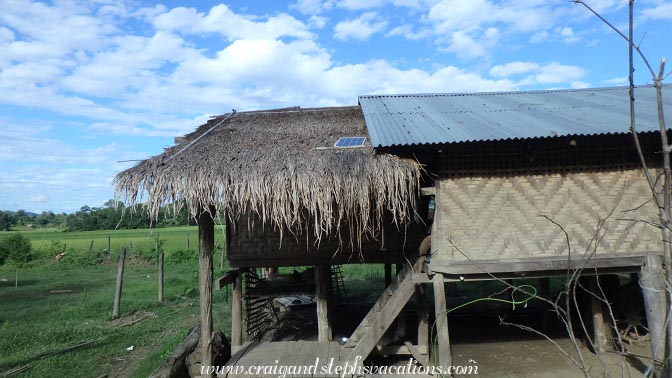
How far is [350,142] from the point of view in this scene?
561 centimetres

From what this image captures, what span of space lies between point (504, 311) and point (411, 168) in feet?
17.2

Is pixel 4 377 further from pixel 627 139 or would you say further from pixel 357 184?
pixel 627 139

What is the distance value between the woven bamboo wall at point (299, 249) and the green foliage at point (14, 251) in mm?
16784

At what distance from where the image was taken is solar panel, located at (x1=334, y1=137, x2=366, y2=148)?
5.47m

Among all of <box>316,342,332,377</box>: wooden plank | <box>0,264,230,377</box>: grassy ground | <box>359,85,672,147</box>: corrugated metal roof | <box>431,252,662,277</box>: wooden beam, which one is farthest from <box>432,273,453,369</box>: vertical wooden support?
<box>0,264,230,377</box>: grassy ground

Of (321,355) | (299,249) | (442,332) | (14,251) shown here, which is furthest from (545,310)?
(14,251)

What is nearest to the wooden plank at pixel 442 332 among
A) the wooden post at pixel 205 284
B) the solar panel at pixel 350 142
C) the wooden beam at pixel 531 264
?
the wooden beam at pixel 531 264

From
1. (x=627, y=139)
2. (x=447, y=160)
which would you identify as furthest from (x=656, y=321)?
(x=447, y=160)

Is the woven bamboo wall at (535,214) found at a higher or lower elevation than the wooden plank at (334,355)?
higher

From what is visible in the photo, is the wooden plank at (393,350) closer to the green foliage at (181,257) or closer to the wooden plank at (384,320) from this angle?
the wooden plank at (384,320)

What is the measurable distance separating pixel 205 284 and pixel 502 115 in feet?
14.8

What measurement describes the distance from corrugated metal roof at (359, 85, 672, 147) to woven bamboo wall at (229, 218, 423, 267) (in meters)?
1.58

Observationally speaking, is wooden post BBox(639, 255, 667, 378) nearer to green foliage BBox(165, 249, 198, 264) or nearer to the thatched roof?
the thatched roof

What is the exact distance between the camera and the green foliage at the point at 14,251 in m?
17.9
